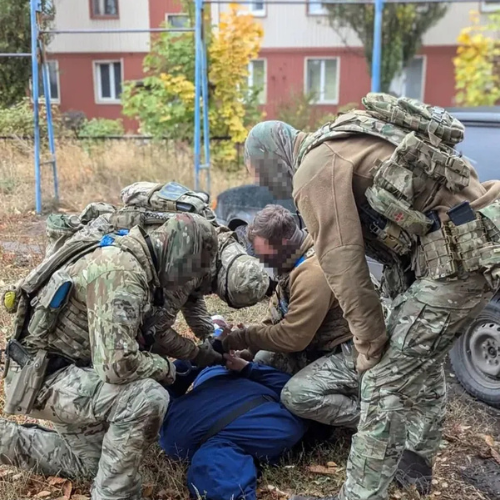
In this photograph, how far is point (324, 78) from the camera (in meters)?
21.2

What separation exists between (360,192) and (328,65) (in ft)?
64.9

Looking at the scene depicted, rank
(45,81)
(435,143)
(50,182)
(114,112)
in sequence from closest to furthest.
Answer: (435,143) < (45,81) < (50,182) < (114,112)

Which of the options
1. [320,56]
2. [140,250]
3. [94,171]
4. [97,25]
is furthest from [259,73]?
[140,250]

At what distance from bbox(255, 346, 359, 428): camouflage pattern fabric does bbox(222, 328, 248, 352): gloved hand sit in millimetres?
341

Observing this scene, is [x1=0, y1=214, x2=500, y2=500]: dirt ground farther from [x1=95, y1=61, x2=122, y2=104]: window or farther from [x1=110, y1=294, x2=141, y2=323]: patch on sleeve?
[x1=95, y1=61, x2=122, y2=104]: window

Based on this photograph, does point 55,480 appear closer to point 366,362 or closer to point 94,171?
point 366,362

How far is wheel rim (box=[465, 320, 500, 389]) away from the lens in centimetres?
375

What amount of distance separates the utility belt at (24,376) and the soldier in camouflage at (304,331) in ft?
3.21

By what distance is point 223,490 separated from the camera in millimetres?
2684

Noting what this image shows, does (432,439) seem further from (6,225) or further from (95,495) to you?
(6,225)

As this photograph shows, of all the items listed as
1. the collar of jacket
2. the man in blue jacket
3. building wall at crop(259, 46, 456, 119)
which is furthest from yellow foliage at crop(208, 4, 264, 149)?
building wall at crop(259, 46, 456, 119)

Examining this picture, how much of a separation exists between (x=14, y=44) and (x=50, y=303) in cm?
740

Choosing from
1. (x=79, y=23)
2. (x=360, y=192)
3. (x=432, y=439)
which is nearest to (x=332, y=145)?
(x=360, y=192)

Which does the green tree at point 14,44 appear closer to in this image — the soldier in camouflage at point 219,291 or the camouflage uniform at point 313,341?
the soldier in camouflage at point 219,291
